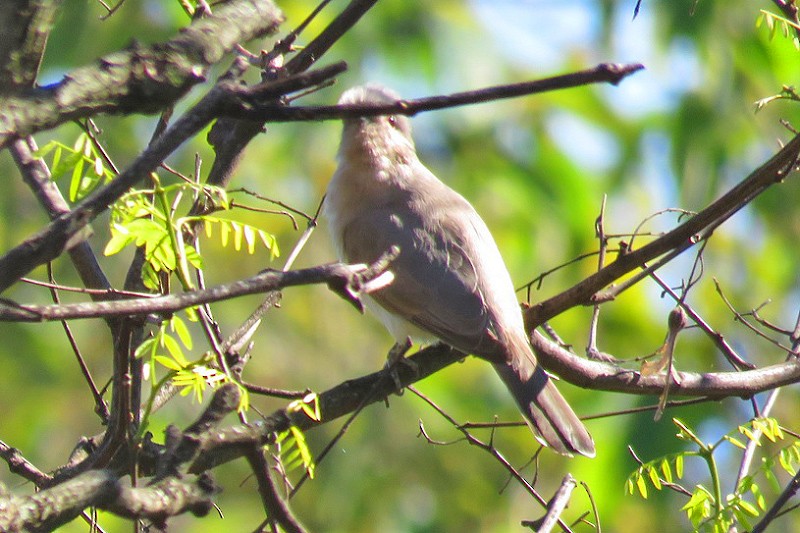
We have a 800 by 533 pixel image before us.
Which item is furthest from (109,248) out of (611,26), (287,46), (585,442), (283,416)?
(611,26)

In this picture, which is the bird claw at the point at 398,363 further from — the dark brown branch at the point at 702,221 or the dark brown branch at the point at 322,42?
the dark brown branch at the point at 322,42

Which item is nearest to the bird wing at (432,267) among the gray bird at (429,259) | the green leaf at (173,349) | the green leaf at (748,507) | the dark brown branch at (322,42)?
the gray bird at (429,259)

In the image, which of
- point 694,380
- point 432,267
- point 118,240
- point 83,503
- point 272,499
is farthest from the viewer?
point 432,267

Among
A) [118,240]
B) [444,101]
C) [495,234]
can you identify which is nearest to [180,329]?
[118,240]

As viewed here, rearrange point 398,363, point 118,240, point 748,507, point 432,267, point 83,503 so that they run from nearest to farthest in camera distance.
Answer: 1. point 83,503
2. point 118,240
3. point 748,507
4. point 398,363
5. point 432,267

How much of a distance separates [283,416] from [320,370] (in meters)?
→ 6.66

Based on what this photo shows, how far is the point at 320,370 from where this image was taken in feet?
28.3

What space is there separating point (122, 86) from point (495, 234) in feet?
22.0

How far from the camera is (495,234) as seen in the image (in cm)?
812

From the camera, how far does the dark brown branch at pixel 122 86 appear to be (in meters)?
1.45

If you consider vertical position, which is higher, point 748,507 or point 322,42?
point 322,42

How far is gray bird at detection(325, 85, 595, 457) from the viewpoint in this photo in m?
3.70

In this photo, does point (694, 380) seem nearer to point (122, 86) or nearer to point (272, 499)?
point (272, 499)

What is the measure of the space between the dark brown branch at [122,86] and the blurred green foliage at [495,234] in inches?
201
